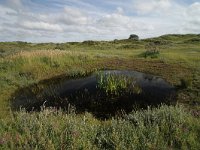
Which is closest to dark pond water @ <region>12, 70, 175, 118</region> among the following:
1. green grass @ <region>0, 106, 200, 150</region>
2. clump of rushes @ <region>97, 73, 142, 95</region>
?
clump of rushes @ <region>97, 73, 142, 95</region>

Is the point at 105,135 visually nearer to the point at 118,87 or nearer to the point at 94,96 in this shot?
the point at 94,96

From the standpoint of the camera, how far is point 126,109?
47.2 ft

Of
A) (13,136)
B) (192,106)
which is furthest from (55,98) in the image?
(13,136)

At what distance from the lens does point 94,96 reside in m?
16.8

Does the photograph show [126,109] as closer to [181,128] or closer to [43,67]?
[181,128]

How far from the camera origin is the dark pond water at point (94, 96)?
1495 cm

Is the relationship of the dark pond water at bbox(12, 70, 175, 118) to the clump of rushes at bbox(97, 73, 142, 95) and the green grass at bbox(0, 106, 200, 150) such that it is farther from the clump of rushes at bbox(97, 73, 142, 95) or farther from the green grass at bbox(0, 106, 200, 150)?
the green grass at bbox(0, 106, 200, 150)

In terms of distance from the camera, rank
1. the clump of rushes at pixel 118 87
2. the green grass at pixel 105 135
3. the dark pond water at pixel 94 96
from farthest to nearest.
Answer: the clump of rushes at pixel 118 87
the dark pond water at pixel 94 96
the green grass at pixel 105 135

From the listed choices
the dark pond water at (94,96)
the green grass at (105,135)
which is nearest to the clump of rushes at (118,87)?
the dark pond water at (94,96)

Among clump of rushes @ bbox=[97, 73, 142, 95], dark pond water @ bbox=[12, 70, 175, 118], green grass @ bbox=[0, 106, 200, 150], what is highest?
green grass @ bbox=[0, 106, 200, 150]

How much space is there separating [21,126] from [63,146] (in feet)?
6.57

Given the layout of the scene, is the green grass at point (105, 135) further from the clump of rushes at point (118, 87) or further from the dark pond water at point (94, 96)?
the clump of rushes at point (118, 87)

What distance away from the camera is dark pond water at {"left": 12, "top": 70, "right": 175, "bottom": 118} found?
15.0 metres

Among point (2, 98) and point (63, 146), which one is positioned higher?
point (63, 146)
